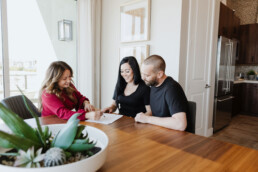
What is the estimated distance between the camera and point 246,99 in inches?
190

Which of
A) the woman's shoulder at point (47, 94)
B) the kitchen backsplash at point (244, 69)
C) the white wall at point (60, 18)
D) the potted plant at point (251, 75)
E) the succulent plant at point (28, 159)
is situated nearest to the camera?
the succulent plant at point (28, 159)

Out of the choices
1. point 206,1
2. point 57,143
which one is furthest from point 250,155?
point 206,1

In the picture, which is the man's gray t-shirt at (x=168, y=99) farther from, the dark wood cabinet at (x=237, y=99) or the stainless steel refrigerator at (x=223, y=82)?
the dark wood cabinet at (x=237, y=99)

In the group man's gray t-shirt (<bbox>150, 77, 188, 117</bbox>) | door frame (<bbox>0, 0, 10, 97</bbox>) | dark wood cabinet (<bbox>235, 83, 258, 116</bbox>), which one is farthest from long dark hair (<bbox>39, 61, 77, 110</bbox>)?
dark wood cabinet (<bbox>235, 83, 258, 116</bbox>)

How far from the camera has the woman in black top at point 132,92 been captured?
6.44 ft

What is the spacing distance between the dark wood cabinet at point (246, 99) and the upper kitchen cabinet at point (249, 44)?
0.75 m

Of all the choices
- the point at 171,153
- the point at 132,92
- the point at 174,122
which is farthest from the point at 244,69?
the point at 171,153

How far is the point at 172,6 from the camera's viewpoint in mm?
2457

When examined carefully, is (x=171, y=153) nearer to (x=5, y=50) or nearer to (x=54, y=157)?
(x=54, y=157)

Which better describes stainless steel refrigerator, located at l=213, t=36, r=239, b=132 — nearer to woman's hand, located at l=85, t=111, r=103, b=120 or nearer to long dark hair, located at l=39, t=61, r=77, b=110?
woman's hand, located at l=85, t=111, r=103, b=120

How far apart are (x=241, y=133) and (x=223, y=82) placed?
1.02 meters

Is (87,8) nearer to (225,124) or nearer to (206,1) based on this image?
(206,1)

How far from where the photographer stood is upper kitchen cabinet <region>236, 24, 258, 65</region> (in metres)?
4.85

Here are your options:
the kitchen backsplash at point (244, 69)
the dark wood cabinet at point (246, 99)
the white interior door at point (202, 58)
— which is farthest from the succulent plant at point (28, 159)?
the kitchen backsplash at point (244, 69)
